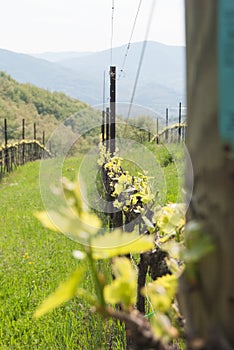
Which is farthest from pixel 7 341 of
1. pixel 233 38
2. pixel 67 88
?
pixel 67 88

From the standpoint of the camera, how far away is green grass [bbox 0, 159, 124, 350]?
3369 mm

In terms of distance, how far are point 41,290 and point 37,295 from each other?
0.19 m

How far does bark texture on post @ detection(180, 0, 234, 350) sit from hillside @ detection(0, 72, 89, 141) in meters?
34.6

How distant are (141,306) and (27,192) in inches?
404

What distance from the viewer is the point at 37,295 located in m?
4.45

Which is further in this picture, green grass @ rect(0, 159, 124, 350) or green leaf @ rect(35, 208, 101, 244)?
green grass @ rect(0, 159, 124, 350)

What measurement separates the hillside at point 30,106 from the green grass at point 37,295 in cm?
2832

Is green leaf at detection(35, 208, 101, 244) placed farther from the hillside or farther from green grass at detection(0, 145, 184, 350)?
the hillside

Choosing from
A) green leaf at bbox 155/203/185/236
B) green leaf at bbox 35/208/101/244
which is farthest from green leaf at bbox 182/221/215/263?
green leaf at bbox 155/203/185/236

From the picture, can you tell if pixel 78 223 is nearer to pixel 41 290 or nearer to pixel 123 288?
pixel 123 288

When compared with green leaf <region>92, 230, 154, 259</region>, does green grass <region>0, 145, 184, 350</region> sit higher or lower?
lower

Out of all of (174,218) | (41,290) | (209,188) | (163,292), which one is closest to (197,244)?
(209,188)

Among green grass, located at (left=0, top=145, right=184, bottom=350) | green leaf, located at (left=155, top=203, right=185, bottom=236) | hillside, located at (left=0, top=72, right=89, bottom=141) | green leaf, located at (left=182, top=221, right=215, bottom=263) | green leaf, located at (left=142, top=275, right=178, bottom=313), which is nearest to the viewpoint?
green leaf, located at (left=182, top=221, right=215, bottom=263)

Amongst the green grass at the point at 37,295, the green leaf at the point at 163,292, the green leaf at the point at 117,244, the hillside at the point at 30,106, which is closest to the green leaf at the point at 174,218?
the green leaf at the point at 163,292
